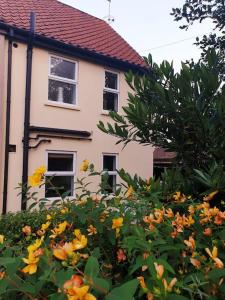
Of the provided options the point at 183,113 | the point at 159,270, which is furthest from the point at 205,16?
the point at 159,270

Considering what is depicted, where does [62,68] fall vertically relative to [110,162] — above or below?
above

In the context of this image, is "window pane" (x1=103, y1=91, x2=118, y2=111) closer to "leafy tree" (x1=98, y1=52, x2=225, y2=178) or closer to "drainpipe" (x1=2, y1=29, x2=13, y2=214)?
"drainpipe" (x1=2, y1=29, x2=13, y2=214)

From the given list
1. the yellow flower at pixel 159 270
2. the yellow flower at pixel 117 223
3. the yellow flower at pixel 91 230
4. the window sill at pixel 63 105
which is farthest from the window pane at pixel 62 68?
the yellow flower at pixel 159 270

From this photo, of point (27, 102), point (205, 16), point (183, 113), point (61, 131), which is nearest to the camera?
point (183, 113)

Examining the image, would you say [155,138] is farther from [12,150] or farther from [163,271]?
[12,150]

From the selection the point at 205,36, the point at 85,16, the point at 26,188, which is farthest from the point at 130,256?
the point at 85,16

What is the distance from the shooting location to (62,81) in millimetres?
10109

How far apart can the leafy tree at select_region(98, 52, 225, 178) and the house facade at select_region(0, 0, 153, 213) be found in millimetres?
5162

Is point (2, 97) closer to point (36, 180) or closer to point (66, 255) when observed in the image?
point (36, 180)

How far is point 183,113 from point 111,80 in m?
9.00

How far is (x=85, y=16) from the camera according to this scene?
1414 cm

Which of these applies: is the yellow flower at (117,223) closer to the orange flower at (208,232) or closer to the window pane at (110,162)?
the orange flower at (208,232)

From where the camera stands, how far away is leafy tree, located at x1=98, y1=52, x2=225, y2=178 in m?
2.63

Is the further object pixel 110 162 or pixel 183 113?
pixel 110 162
